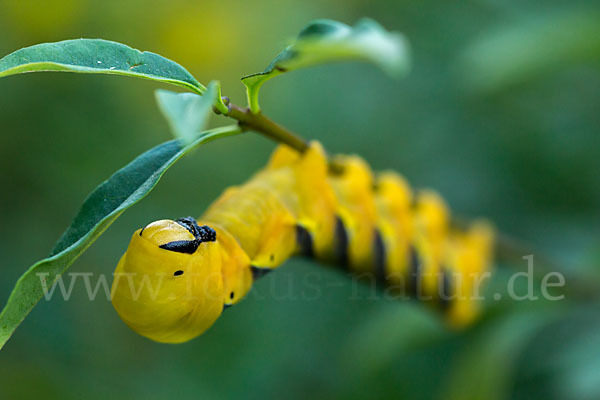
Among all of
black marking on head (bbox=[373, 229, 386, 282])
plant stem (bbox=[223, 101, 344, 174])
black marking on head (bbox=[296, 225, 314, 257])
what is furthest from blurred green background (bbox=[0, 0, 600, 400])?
plant stem (bbox=[223, 101, 344, 174])

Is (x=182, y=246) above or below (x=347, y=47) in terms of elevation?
below

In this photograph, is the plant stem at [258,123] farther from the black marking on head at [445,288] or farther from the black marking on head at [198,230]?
the black marking on head at [445,288]

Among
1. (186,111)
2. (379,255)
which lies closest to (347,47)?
(186,111)

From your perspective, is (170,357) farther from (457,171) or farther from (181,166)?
(457,171)

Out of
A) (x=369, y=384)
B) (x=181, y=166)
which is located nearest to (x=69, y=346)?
(x=181, y=166)

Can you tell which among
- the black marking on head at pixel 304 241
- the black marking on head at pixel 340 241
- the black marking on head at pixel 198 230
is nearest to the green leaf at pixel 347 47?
the black marking on head at pixel 198 230

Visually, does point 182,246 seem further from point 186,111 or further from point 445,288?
point 445,288
